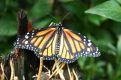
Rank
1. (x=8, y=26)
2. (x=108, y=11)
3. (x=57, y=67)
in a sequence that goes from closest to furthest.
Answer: (x=57, y=67) < (x=108, y=11) < (x=8, y=26)

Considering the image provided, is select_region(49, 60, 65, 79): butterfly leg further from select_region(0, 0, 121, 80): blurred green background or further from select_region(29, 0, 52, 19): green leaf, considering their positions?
select_region(29, 0, 52, 19): green leaf

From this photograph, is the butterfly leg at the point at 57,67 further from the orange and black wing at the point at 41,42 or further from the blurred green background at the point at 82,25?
the blurred green background at the point at 82,25

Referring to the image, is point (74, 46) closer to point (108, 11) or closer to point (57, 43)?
point (57, 43)

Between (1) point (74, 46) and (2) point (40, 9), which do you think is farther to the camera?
(2) point (40, 9)

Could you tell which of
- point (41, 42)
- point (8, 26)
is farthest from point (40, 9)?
point (41, 42)

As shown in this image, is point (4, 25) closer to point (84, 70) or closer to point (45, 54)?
point (84, 70)

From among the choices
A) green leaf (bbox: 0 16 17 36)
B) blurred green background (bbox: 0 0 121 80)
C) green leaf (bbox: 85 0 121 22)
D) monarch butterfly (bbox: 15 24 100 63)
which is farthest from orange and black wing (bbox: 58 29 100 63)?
green leaf (bbox: 0 16 17 36)

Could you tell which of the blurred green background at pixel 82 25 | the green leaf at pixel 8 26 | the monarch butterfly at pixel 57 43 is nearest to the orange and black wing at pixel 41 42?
the monarch butterfly at pixel 57 43
